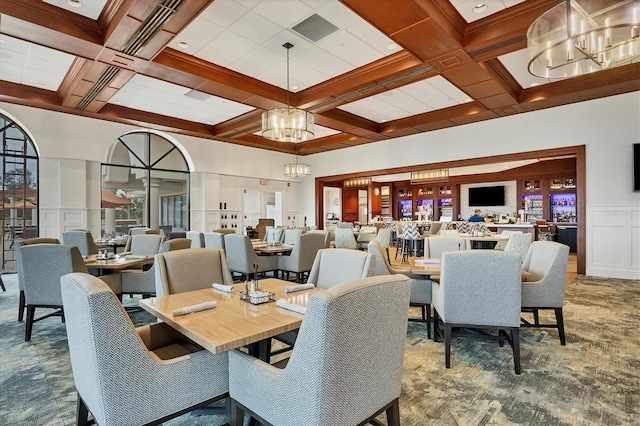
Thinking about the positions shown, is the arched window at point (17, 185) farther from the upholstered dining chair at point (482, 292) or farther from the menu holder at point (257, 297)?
the upholstered dining chair at point (482, 292)

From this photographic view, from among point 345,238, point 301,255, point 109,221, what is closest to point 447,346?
point 301,255

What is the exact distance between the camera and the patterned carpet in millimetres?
2031

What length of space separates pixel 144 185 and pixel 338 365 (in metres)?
8.92

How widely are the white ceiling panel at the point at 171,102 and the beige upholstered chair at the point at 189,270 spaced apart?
4.66m

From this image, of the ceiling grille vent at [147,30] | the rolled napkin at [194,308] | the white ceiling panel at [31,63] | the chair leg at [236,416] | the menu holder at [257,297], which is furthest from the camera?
the white ceiling panel at [31,63]

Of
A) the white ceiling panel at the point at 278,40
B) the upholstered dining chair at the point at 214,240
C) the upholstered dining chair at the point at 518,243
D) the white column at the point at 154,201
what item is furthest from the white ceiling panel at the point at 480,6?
the white column at the point at 154,201

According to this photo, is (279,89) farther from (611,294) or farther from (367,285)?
(611,294)

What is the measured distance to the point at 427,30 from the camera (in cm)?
388

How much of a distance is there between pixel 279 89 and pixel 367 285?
18.8 feet

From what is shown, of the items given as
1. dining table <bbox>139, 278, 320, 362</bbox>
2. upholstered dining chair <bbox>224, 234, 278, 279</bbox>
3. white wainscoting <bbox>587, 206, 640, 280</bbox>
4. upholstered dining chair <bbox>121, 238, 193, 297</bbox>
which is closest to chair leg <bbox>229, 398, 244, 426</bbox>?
dining table <bbox>139, 278, 320, 362</bbox>

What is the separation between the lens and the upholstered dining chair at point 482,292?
2.55 meters

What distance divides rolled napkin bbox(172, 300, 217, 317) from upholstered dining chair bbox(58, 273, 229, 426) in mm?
257

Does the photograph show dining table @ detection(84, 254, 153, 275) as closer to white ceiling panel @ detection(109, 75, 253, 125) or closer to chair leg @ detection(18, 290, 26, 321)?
chair leg @ detection(18, 290, 26, 321)

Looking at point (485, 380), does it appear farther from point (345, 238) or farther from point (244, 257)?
point (345, 238)
